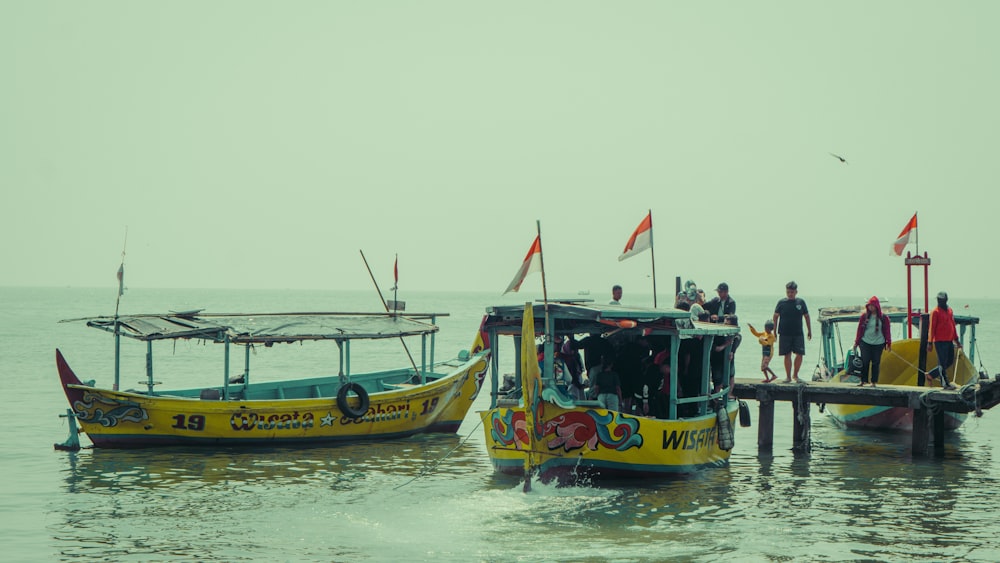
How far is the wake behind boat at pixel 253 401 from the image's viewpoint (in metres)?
21.3

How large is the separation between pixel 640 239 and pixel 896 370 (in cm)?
744

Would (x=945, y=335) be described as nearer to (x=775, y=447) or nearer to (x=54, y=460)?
(x=775, y=447)

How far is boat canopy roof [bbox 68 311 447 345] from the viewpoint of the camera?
2141 cm

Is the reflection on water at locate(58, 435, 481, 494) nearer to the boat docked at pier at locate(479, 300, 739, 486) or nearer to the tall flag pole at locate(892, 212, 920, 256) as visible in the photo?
the boat docked at pier at locate(479, 300, 739, 486)

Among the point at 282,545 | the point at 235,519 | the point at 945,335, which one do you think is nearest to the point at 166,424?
the point at 235,519

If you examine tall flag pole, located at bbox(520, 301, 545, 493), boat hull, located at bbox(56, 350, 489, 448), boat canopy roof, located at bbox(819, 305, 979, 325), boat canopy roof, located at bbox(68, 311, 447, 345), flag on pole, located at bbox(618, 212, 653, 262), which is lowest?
boat hull, located at bbox(56, 350, 489, 448)

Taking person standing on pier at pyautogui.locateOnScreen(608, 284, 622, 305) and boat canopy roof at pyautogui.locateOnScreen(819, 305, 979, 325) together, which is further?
boat canopy roof at pyautogui.locateOnScreen(819, 305, 979, 325)

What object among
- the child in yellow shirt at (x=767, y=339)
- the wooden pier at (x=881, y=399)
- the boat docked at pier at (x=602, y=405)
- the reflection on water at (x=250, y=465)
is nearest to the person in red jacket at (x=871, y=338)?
the wooden pier at (x=881, y=399)

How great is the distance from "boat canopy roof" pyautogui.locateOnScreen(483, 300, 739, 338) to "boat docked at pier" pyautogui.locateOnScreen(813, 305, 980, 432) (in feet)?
23.5

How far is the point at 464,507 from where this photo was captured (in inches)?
648

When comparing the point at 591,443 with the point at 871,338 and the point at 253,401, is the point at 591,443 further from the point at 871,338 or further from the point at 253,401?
the point at 253,401

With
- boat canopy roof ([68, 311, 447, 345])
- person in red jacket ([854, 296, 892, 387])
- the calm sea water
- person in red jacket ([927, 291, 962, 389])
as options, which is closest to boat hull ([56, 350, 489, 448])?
the calm sea water

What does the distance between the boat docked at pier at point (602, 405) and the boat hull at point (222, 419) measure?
17.4ft

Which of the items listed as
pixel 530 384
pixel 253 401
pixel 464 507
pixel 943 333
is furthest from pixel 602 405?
pixel 943 333
